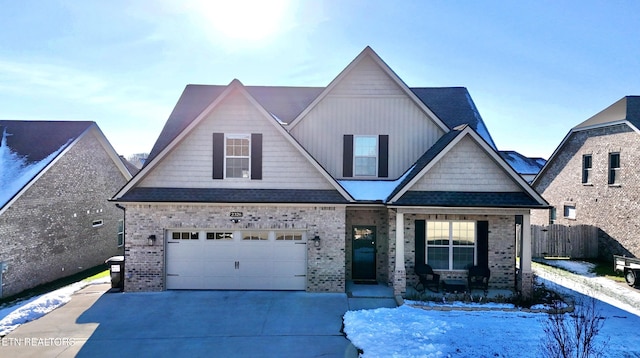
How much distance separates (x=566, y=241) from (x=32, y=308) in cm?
2344

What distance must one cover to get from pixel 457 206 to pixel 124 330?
10.3 meters

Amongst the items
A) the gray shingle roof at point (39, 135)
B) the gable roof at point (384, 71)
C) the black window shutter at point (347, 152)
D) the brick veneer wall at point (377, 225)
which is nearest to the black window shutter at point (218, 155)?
the gable roof at point (384, 71)

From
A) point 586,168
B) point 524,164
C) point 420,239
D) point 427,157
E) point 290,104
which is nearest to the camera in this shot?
point 420,239

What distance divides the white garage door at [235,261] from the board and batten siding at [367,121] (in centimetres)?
378

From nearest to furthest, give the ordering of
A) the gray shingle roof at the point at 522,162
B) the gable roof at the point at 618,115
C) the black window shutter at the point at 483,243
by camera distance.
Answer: the black window shutter at the point at 483,243 < the gable roof at the point at 618,115 < the gray shingle roof at the point at 522,162

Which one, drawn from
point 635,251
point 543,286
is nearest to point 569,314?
point 543,286

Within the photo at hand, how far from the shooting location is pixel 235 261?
1188 cm

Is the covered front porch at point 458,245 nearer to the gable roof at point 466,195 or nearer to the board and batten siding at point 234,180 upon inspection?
the gable roof at point 466,195

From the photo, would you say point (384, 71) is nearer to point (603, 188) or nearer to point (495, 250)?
point (495, 250)

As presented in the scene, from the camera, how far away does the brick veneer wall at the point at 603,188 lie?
643 inches

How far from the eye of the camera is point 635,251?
15953 mm

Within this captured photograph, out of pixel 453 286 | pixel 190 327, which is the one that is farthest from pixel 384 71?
pixel 190 327

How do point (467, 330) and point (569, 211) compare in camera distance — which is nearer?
point (467, 330)

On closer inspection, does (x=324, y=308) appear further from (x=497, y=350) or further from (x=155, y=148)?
(x=155, y=148)
